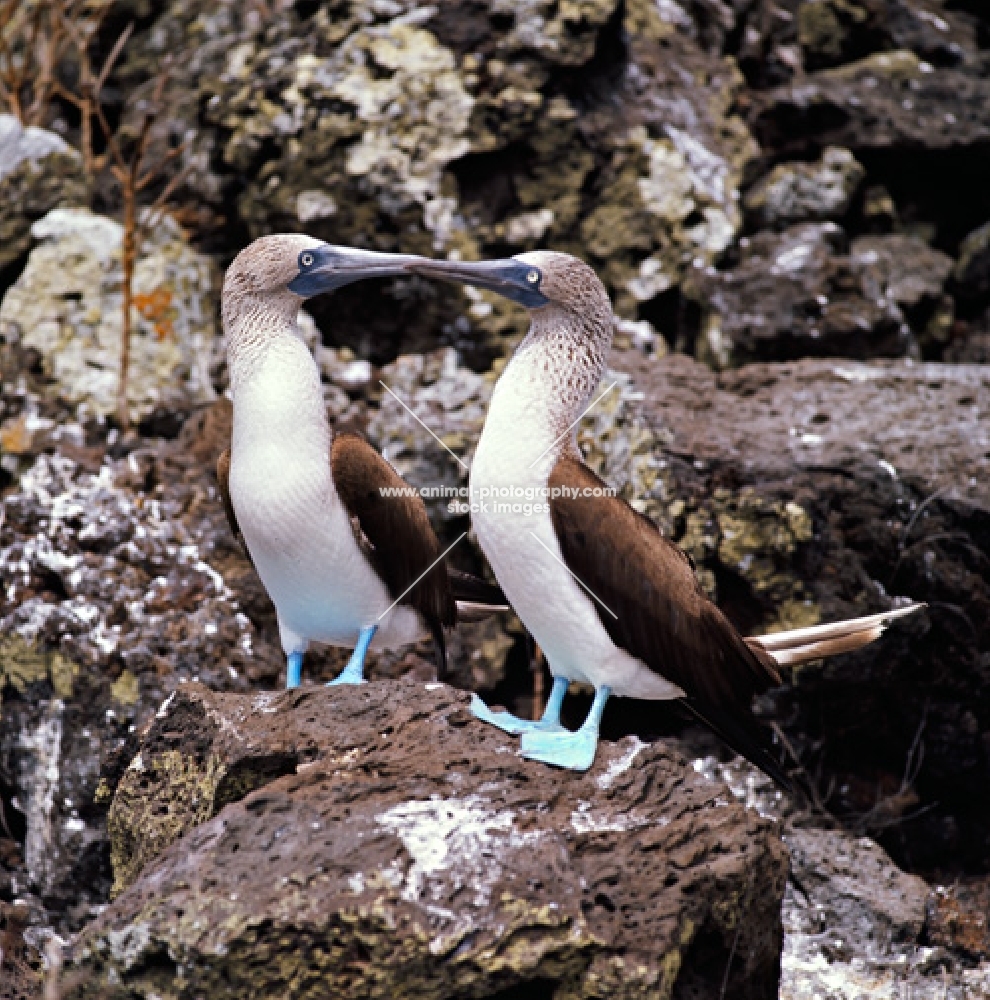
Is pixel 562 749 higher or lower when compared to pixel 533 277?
lower

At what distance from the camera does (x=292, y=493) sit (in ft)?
14.9

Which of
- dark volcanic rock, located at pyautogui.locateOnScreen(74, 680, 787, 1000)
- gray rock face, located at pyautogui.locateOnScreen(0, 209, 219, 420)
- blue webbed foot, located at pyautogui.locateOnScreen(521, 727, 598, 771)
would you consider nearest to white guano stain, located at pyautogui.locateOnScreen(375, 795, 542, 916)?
dark volcanic rock, located at pyautogui.locateOnScreen(74, 680, 787, 1000)

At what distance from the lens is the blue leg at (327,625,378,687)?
4742mm

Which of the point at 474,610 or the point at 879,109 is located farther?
the point at 879,109

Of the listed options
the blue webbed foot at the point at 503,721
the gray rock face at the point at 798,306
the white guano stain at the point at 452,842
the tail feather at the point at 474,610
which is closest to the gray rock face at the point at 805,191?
the gray rock face at the point at 798,306

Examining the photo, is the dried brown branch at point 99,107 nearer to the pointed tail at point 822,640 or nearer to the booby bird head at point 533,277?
the booby bird head at point 533,277

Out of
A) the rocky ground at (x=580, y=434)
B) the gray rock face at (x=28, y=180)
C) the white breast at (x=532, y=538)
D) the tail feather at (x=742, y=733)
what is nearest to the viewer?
the rocky ground at (x=580, y=434)

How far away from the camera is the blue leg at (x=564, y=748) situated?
379 cm

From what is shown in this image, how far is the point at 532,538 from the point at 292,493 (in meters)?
0.84

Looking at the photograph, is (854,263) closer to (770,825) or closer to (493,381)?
(493,381)

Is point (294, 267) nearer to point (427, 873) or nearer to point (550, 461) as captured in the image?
point (550, 461)

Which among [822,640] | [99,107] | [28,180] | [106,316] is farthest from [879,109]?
[822,640]

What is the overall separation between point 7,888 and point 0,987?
1530mm

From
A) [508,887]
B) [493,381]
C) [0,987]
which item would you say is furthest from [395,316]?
[508,887]
